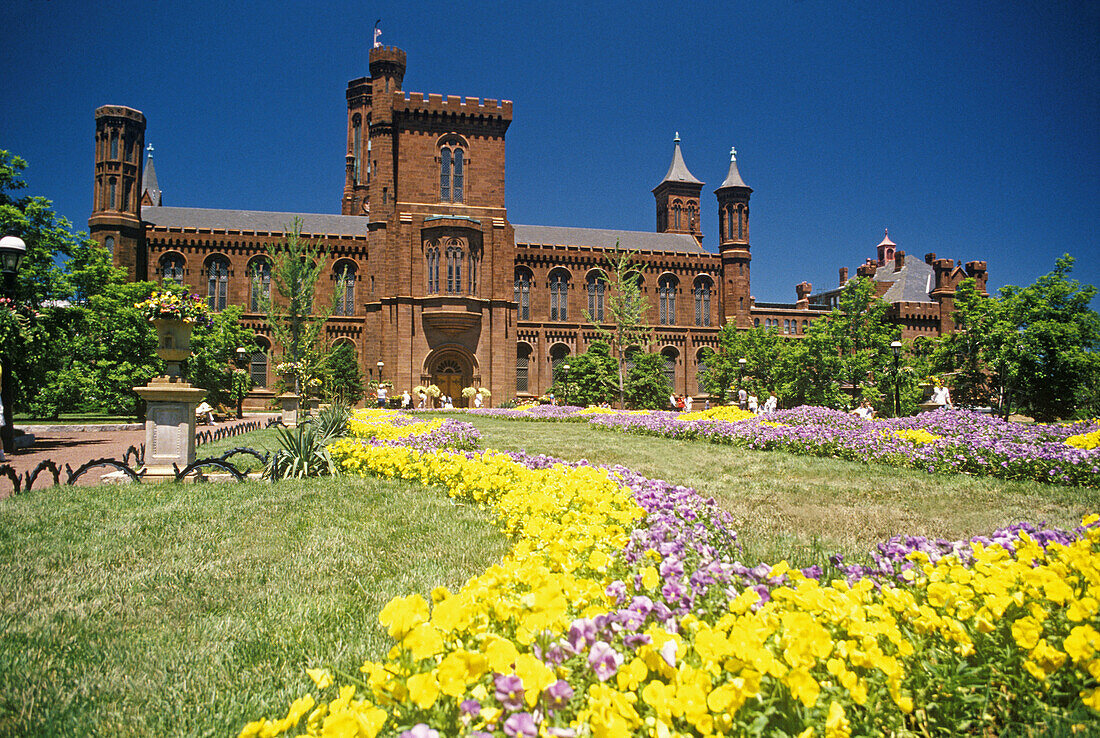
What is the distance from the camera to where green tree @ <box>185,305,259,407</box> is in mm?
28719

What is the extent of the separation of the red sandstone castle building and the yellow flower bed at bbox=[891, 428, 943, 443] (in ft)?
95.0

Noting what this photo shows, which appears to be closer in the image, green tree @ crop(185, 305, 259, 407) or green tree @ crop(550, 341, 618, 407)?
green tree @ crop(185, 305, 259, 407)

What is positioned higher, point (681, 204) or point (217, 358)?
point (681, 204)

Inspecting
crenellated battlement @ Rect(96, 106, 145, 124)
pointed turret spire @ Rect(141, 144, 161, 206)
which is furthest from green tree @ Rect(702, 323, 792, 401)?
pointed turret spire @ Rect(141, 144, 161, 206)

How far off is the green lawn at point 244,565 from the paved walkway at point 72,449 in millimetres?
2909

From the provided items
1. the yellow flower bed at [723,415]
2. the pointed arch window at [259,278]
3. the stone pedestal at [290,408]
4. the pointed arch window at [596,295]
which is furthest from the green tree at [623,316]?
the pointed arch window at [259,278]

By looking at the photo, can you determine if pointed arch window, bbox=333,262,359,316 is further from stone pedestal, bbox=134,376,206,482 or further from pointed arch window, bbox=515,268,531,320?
stone pedestal, bbox=134,376,206,482

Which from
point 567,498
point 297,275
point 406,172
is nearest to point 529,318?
point 406,172

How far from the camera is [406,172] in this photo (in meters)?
39.2

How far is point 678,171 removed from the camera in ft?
195

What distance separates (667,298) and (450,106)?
72.7ft

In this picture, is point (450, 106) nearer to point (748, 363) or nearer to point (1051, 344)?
point (748, 363)

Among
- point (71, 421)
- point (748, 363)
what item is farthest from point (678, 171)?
point (71, 421)

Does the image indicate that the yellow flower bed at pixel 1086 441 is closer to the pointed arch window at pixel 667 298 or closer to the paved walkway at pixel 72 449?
the paved walkway at pixel 72 449
